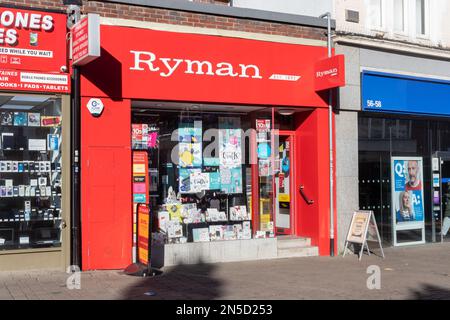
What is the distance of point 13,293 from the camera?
304 inches

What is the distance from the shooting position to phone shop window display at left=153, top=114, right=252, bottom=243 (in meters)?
11.0

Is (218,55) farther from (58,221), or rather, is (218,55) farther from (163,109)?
(58,221)

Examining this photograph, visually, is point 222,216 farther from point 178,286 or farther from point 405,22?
point 405,22

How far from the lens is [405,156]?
13.3 metres

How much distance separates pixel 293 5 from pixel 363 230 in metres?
4.99

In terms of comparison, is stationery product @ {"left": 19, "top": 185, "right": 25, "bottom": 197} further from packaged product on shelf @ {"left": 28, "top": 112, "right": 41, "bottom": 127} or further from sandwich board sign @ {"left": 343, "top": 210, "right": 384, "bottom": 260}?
sandwich board sign @ {"left": 343, "top": 210, "right": 384, "bottom": 260}

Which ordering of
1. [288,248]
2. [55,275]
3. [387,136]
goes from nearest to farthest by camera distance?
[55,275]
[288,248]
[387,136]

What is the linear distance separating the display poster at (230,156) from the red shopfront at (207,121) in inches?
1.2

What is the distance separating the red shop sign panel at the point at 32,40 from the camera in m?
9.03

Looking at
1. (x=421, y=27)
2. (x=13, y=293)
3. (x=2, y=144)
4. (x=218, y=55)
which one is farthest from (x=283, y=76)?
(x=13, y=293)

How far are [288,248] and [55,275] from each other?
467 centimetres

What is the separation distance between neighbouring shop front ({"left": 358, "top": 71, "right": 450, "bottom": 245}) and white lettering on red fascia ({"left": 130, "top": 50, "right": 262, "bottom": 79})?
108 inches

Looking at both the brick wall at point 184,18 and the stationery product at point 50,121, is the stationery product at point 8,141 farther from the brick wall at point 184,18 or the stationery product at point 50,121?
the brick wall at point 184,18

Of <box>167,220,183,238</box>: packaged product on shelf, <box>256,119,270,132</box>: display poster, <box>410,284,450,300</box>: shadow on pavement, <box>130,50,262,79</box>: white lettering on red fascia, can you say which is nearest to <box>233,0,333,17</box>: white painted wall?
<box>130,50,262,79</box>: white lettering on red fascia
